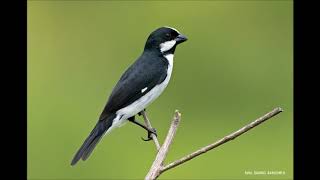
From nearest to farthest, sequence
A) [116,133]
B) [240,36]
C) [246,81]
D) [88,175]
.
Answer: [88,175] → [116,133] → [246,81] → [240,36]

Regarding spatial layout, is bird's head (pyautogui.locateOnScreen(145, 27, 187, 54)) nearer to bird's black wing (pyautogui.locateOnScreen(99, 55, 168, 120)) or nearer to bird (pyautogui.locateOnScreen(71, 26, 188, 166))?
bird (pyautogui.locateOnScreen(71, 26, 188, 166))

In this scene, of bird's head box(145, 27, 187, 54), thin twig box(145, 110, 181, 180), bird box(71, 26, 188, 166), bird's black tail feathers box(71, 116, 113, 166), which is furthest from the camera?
bird's head box(145, 27, 187, 54)

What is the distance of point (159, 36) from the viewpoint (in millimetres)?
6109

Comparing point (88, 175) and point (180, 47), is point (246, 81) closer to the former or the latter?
point (180, 47)

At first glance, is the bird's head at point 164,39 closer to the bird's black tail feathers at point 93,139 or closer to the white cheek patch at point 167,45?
the white cheek patch at point 167,45

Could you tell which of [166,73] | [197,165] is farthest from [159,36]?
[197,165]

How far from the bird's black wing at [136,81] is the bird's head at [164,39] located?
11cm

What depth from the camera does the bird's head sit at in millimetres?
6113

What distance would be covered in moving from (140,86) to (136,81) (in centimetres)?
5

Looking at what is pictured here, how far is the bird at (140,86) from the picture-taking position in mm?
5598

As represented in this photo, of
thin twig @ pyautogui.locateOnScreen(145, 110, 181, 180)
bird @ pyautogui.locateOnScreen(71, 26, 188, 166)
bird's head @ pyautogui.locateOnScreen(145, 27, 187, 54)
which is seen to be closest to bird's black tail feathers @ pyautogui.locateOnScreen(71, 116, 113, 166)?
bird @ pyautogui.locateOnScreen(71, 26, 188, 166)

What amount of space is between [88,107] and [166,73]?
2.32m

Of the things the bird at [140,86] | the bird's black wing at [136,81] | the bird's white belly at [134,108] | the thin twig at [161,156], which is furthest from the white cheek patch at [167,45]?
the thin twig at [161,156]

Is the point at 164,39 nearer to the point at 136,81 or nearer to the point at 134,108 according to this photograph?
the point at 136,81
